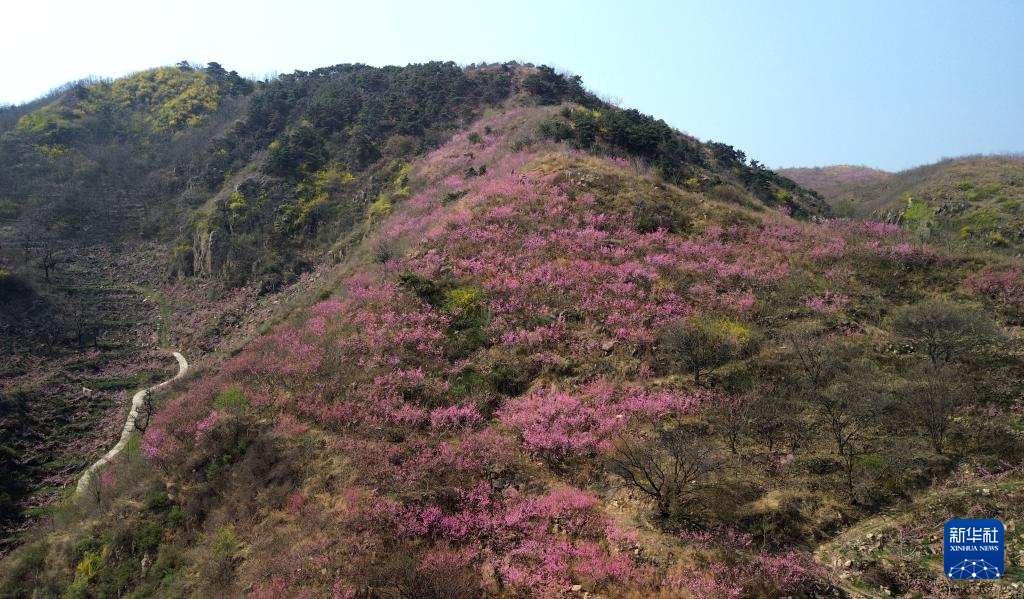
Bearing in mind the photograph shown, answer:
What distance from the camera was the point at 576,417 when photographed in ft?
52.1

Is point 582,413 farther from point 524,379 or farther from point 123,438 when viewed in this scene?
point 123,438

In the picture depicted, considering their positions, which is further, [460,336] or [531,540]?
[460,336]

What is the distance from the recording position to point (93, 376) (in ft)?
112

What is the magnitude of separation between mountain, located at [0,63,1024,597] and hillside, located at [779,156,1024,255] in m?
10.7

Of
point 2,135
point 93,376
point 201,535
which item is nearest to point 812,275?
point 201,535

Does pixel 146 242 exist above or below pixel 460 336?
above

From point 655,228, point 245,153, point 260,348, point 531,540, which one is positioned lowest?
point 531,540

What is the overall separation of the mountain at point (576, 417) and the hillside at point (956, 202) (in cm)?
1067

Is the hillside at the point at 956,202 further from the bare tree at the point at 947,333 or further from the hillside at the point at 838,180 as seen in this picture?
the bare tree at the point at 947,333

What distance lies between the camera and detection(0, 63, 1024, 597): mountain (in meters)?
11.5

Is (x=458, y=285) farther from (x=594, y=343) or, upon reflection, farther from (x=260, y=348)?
(x=260, y=348)

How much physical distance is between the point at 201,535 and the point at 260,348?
32.9 feet

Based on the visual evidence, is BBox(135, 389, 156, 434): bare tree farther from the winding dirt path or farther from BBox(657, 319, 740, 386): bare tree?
BBox(657, 319, 740, 386): bare tree

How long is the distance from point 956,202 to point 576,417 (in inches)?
1701
